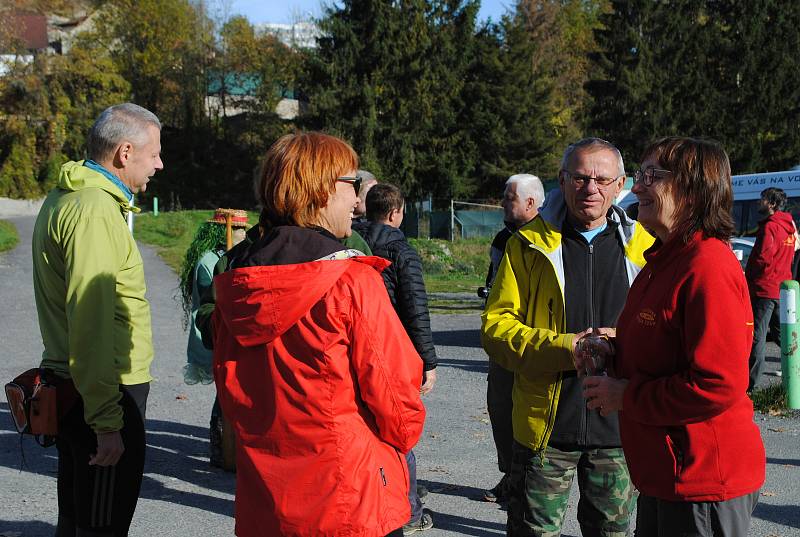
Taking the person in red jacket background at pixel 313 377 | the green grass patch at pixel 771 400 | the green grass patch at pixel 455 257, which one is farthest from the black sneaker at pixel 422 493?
the green grass patch at pixel 455 257

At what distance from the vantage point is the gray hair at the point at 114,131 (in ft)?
11.2

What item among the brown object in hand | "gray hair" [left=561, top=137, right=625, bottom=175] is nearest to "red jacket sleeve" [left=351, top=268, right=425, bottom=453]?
the brown object in hand

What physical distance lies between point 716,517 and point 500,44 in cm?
4923

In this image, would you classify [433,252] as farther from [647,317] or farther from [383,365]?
[383,365]

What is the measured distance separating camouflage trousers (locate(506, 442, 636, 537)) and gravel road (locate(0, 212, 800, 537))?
1447 millimetres

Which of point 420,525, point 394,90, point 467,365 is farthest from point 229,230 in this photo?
point 394,90

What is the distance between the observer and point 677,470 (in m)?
2.68

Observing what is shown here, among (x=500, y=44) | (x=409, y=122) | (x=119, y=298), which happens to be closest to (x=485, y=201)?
(x=409, y=122)

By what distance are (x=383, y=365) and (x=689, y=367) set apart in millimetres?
932

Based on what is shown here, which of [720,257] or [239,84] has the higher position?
[239,84]

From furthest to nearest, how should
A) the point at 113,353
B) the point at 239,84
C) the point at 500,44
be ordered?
the point at 239,84, the point at 500,44, the point at 113,353

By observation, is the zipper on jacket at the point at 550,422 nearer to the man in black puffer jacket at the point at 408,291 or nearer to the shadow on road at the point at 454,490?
the man in black puffer jacket at the point at 408,291

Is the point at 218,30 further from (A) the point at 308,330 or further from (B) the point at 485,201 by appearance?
(A) the point at 308,330

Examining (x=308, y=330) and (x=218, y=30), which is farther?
(x=218, y=30)
